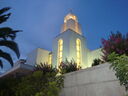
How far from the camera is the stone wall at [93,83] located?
4.44 m

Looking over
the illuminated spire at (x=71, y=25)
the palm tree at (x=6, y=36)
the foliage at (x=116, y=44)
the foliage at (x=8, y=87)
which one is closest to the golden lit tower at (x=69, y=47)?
the illuminated spire at (x=71, y=25)

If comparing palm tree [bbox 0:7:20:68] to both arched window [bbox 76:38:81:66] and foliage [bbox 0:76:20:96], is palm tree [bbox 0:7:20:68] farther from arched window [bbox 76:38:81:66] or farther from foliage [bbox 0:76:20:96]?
arched window [bbox 76:38:81:66]

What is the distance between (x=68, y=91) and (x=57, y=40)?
33.8 ft

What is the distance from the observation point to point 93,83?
5035 mm

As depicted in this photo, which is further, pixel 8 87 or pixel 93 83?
pixel 8 87

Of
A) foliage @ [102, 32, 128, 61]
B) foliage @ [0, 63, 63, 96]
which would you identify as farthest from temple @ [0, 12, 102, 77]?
foliage @ [102, 32, 128, 61]

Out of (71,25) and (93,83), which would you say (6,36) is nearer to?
(93,83)

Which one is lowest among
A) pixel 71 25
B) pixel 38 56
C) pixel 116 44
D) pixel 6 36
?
pixel 116 44

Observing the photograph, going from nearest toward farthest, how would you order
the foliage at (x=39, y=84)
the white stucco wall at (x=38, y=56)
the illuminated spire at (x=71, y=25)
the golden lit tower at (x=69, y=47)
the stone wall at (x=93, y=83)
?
the stone wall at (x=93, y=83) → the foliage at (x=39, y=84) → the golden lit tower at (x=69, y=47) → the white stucco wall at (x=38, y=56) → the illuminated spire at (x=71, y=25)

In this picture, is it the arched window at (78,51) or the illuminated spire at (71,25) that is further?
the illuminated spire at (71,25)

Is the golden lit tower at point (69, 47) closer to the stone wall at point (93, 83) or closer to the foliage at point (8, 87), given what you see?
the foliage at point (8, 87)

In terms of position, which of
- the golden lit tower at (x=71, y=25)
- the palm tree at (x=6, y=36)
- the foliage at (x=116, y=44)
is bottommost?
the foliage at (x=116, y=44)

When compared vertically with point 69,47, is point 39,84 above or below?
below

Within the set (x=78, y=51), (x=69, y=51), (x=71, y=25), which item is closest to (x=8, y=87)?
(x=69, y=51)
